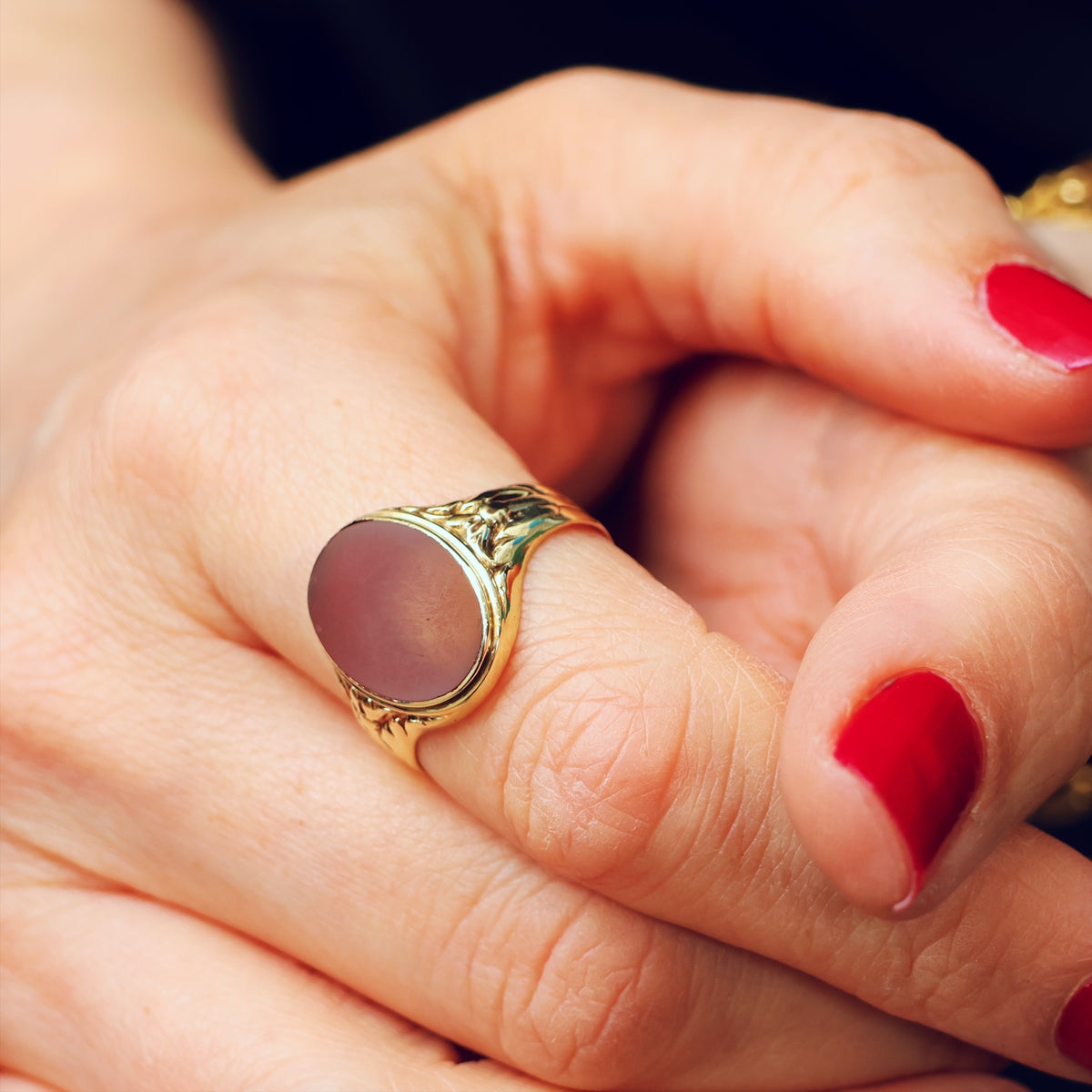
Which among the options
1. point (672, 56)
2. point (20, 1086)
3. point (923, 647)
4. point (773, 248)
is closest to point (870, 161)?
point (773, 248)

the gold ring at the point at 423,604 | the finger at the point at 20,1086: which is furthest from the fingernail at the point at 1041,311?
the finger at the point at 20,1086

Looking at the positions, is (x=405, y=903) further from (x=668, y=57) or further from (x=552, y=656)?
(x=668, y=57)

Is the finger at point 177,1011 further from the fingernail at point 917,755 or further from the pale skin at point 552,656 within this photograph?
the fingernail at point 917,755

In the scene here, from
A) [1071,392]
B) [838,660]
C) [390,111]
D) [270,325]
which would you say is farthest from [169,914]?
[390,111]

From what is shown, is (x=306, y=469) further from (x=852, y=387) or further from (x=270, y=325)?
(x=852, y=387)

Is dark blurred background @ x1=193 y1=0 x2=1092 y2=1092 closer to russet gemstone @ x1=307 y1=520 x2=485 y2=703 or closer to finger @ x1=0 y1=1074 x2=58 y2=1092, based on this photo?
russet gemstone @ x1=307 y1=520 x2=485 y2=703

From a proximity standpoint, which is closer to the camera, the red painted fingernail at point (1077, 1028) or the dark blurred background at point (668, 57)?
the red painted fingernail at point (1077, 1028)
